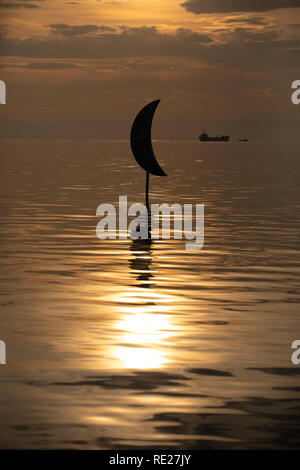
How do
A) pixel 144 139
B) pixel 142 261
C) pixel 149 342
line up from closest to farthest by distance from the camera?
1. pixel 149 342
2. pixel 142 261
3. pixel 144 139

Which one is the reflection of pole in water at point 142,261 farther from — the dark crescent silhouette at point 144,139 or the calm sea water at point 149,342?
the dark crescent silhouette at point 144,139

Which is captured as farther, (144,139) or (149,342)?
(144,139)

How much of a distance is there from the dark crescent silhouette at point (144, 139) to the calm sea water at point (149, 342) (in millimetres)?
7338

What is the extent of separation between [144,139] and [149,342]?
→ 22.2 m

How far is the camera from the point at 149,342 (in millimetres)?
13883

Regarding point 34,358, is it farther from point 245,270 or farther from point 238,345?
point 245,270

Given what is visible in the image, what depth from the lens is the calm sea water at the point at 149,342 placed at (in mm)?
10117

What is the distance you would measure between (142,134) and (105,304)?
19079 mm

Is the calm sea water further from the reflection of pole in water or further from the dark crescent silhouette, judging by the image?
the dark crescent silhouette

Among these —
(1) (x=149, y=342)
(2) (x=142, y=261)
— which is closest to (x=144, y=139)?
(2) (x=142, y=261)

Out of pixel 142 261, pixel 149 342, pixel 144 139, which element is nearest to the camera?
pixel 149 342

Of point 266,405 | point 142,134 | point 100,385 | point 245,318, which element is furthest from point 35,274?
point 142,134

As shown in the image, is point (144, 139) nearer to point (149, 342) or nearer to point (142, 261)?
point (142, 261)

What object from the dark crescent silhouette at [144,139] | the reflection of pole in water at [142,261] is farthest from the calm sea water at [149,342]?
the dark crescent silhouette at [144,139]
